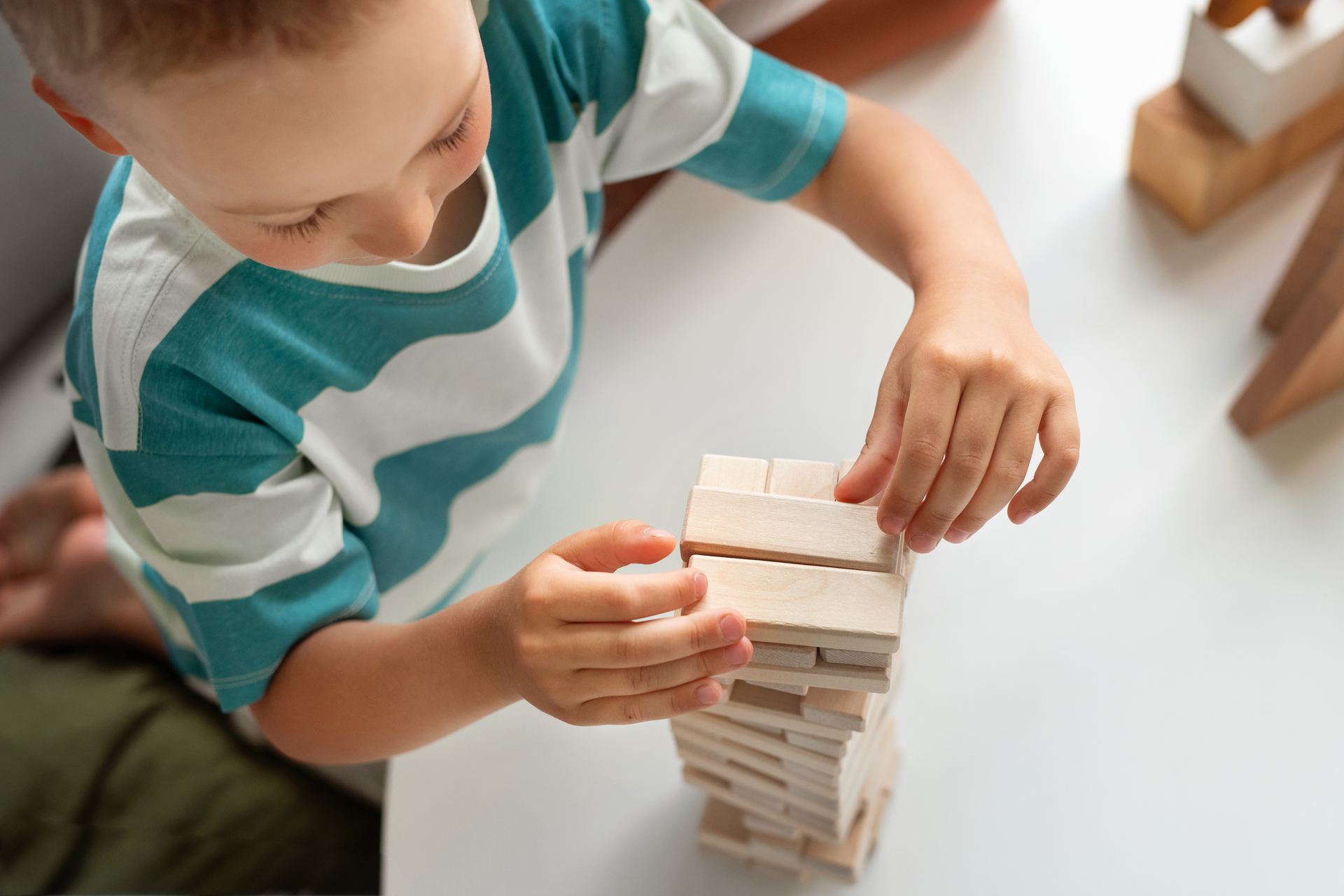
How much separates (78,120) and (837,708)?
1.43 feet

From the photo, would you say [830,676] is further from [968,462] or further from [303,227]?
[303,227]

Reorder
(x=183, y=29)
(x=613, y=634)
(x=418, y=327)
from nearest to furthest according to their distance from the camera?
(x=183, y=29)
(x=613, y=634)
(x=418, y=327)

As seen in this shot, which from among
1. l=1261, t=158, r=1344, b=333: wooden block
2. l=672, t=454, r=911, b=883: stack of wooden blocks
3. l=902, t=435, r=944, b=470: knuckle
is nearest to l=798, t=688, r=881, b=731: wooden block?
l=672, t=454, r=911, b=883: stack of wooden blocks

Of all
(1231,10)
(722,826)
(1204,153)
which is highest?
(1231,10)

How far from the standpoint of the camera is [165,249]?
1.86ft

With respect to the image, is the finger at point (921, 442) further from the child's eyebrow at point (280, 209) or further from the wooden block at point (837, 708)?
the child's eyebrow at point (280, 209)

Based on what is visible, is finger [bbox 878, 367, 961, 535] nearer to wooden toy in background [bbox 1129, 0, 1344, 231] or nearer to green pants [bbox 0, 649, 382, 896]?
wooden toy in background [bbox 1129, 0, 1344, 231]

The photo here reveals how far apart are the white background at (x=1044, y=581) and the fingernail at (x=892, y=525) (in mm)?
68

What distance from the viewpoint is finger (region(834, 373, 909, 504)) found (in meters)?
0.49

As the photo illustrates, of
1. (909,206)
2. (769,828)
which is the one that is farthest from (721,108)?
(769,828)

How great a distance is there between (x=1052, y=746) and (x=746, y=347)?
1.14 ft

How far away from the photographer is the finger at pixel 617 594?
0.44 m

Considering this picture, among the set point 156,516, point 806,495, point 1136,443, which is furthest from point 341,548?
point 1136,443

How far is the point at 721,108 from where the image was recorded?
721mm
